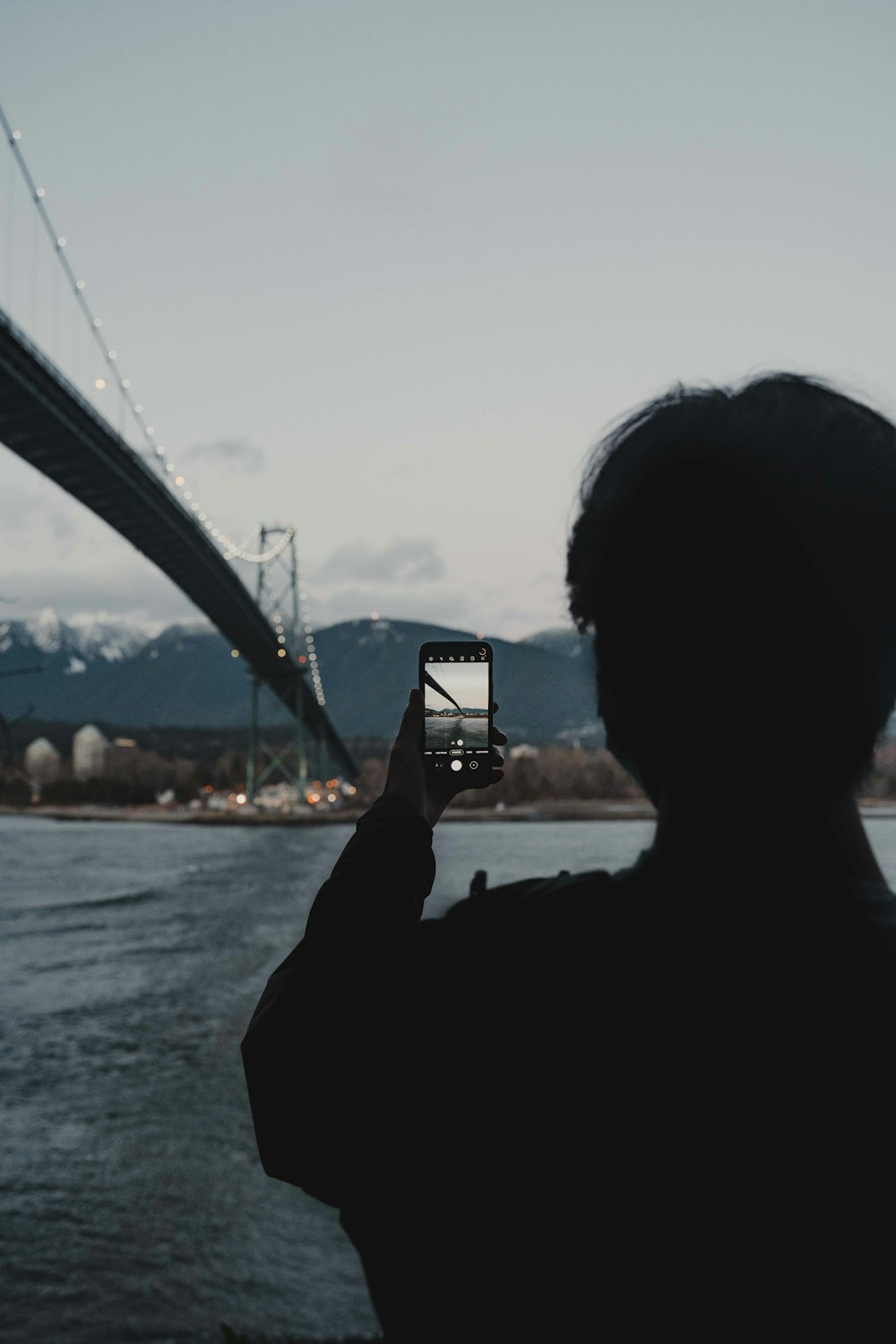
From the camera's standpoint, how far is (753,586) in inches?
21.5

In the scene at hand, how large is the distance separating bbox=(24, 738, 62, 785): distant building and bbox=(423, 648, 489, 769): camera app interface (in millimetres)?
77610

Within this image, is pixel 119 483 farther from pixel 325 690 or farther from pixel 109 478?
pixel 325 690

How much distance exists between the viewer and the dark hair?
1.77 ft

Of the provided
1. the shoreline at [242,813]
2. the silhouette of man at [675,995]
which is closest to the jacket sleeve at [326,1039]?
the silhouette of man at [675,995]

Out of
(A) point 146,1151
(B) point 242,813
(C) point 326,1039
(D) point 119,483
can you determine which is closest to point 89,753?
(B) point 242,813

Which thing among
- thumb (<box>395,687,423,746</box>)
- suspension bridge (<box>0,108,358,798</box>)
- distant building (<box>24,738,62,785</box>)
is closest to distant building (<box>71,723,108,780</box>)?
distant building (<box>24,738,62,785</box>)

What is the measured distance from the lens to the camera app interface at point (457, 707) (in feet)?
2.38

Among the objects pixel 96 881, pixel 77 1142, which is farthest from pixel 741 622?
pixel 96 881

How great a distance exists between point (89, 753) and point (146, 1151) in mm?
74754

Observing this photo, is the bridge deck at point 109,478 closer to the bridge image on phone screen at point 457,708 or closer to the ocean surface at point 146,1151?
the ocean surface at point 146,1151

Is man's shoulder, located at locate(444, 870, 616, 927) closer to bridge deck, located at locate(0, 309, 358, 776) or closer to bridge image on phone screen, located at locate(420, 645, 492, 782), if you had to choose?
bridge image on phone screen, located at locate(420, 645, 492, 782)

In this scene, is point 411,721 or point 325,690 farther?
point 325,690

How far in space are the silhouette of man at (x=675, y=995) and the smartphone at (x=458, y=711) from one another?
12 centimetres

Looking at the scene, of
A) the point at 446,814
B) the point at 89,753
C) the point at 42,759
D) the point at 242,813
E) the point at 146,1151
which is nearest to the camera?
the point at 146,1151
